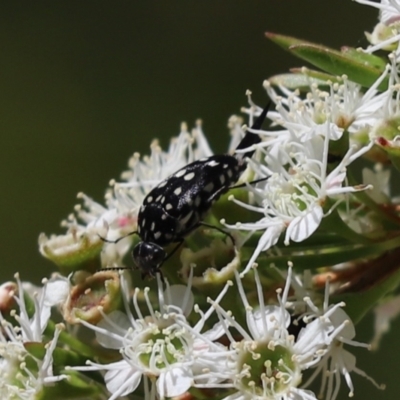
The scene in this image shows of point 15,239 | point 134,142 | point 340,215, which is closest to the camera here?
point 340,215

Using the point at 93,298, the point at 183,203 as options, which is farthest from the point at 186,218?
the point at 93,298

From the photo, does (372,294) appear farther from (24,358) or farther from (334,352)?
(24,358)

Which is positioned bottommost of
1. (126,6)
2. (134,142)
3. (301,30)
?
(134,142)

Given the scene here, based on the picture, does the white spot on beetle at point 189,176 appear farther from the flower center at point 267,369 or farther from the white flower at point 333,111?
the flower center at point 267,369

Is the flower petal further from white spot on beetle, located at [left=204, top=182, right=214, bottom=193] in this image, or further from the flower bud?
white spot on beetle, located at [left=204, top=182, right=214, bottom=193]

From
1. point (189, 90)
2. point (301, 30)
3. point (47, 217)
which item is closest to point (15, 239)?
point (47, 217)

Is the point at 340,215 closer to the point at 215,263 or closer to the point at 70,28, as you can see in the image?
the point at 215,263
